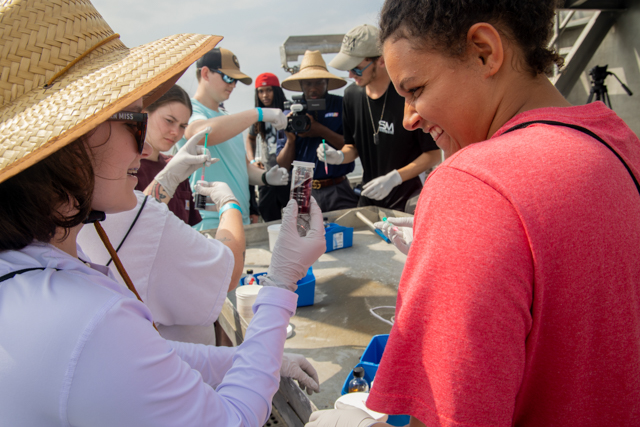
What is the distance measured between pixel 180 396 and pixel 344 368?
0.82 metres

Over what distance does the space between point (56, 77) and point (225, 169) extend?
2.44m

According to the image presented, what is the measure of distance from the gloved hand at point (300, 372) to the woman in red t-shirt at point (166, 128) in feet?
5.45

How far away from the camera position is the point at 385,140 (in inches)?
134

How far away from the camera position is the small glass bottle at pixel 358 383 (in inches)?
46.5

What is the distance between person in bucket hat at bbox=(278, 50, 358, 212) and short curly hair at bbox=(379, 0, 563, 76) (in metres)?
3.06

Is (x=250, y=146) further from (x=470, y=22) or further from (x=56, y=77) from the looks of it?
(x=470, y=22)

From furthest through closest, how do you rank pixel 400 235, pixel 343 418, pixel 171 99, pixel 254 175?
1. pixel 254 175
2. pixel 171 99
3. pixel 400 235
4. pixel 343 418

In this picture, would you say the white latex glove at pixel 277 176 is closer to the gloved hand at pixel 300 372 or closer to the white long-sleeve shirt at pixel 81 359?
the gloved hand at pixel 300 372

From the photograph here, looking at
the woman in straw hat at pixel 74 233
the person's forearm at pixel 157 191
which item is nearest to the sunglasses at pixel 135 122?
the woman in straw hat at pixel 74 233

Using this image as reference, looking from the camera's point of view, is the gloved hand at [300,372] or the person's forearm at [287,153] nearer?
the gloved hand at [300,372]

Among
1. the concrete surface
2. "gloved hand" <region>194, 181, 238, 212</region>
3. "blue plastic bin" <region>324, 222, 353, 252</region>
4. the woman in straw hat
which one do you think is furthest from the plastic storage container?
"blue plastic bin" <region>324, 222, 353, 252</region>

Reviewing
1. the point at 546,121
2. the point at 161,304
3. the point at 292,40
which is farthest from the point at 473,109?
the point at 292,40

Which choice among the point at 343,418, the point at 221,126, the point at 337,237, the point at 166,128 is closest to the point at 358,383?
the point at 343,418

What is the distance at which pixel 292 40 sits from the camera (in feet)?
21.8
